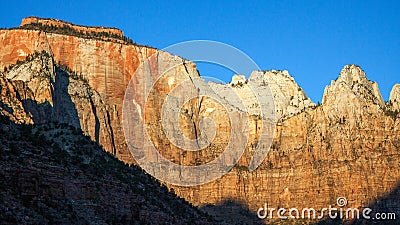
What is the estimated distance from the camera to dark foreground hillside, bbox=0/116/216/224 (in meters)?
63.2

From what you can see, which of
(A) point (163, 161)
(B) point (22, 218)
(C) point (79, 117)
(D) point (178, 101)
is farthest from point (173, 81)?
(B) point (22, 218)

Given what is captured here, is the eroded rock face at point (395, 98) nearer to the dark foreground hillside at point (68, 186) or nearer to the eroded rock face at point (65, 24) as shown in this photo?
the eroded rock face at point (65, 24)

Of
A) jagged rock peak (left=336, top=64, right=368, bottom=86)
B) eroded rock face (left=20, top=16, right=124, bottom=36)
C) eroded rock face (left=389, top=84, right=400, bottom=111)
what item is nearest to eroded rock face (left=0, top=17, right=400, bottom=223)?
jagged rock peak (left=336, top=64, right=368, bottom=86)

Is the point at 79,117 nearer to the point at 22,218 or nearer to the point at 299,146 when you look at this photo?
the point at 299,146

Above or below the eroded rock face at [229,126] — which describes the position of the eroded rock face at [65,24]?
above

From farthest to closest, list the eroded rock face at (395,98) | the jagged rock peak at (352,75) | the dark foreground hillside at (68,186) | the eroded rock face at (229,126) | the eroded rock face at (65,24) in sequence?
the jagged rock peak at (352,75)
the eroded rock face at (395,98)
the eroded rock face at (65,24)
the eroded rock face at (229,126)
the dark foreground hillside at (68,186)

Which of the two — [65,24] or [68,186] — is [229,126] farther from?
[68,186]

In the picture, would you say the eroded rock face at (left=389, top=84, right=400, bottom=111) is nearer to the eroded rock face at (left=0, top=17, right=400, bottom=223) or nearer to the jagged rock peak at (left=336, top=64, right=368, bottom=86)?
the eroded rock face at (left=0, top=17, right=400, bottom=223)

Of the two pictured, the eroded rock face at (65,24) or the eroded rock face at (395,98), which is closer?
the eroded rock face at (65,24)

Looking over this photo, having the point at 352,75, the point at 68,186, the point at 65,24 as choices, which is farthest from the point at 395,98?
the point at 68,186

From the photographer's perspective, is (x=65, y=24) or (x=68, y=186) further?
(x=65, y=24)

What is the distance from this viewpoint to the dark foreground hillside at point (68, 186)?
6319 centimetres

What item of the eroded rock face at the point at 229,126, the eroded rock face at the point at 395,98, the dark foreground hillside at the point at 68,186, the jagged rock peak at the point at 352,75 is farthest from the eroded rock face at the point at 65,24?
the dark foreground hillside at the point at 68,186

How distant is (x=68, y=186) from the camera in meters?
69.4
